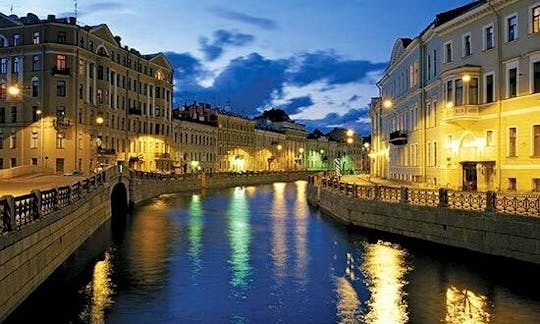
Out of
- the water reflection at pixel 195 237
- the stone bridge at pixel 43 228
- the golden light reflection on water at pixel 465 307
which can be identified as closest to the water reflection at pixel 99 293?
the stone bridge at pixel 43 228

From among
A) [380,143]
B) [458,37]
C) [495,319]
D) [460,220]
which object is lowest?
[495,319]

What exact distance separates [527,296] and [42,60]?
210 ft

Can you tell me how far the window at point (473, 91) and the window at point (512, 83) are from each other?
320cm

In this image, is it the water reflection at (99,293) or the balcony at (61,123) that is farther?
the balcony at (61,123)

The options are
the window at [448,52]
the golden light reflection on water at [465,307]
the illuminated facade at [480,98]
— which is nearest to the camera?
the golden light reflection on water at [465,307]

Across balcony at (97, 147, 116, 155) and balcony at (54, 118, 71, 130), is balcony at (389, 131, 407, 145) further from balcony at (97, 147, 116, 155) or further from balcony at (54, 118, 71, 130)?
balcony at (97, 147, 116, 155)

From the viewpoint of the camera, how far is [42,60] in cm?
7281

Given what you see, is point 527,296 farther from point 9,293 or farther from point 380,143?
point 380,143

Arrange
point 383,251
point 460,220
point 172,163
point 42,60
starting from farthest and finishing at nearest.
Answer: point 172,163 → point 42,60 → point 383,251 → point 460,220

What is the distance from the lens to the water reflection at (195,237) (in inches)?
1099

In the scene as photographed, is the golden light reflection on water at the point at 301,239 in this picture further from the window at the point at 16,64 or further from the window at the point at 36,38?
the window at the point at 16,64

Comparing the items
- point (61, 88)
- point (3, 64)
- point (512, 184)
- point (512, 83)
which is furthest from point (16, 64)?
point (512, 184)

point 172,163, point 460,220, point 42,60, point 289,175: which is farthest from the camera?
point 289,175

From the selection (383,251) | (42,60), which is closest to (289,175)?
(42,60)
